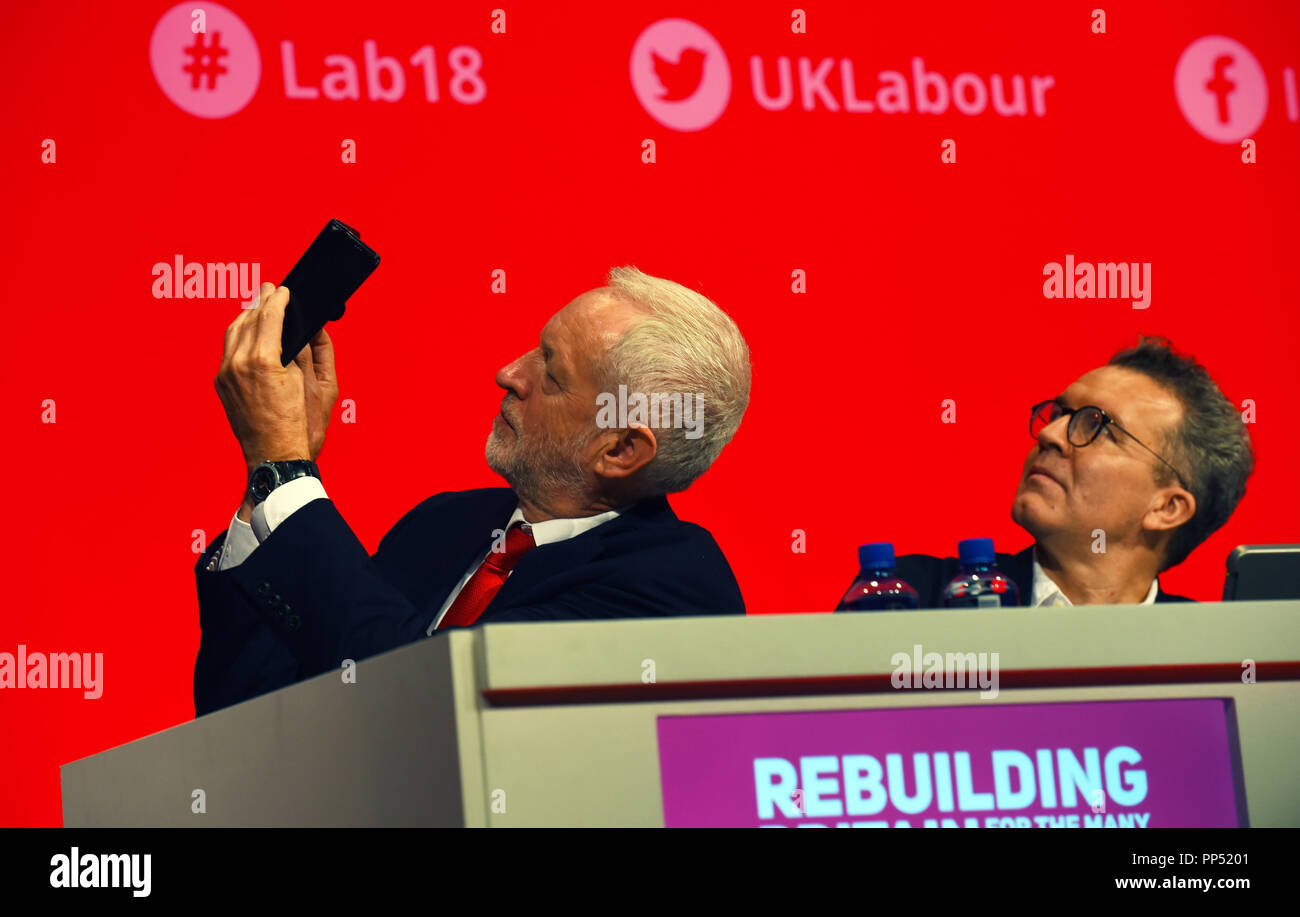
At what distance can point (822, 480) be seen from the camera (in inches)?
103

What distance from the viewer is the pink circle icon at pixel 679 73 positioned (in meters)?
2.64

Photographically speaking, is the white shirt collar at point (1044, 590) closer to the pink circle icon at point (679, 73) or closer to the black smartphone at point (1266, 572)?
the black smartphone at point (1266, 572)

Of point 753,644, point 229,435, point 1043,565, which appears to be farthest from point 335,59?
point 753,644

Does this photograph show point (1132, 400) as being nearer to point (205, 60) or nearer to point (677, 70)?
point (677, 70)

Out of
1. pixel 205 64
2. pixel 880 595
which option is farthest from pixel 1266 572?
pixel 205 64

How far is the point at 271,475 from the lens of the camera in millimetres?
1375

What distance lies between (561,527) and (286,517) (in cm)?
38

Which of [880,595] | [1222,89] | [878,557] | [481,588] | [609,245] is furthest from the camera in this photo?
[1222,89]

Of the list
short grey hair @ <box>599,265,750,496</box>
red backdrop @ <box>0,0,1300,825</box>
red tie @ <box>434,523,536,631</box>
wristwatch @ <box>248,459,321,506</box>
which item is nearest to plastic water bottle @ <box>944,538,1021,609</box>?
short grey hair @ <box>599,265,750,496</box>

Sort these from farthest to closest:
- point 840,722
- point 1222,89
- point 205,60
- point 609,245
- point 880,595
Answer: point 1222,89, point 609,245, point 205,60, point 880,595, point 840,722

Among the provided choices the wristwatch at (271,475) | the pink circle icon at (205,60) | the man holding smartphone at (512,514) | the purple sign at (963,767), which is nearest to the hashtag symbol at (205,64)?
the pink circle icon at (205,60)

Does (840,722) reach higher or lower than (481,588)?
lower

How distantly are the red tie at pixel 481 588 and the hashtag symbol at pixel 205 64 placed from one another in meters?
1.30
